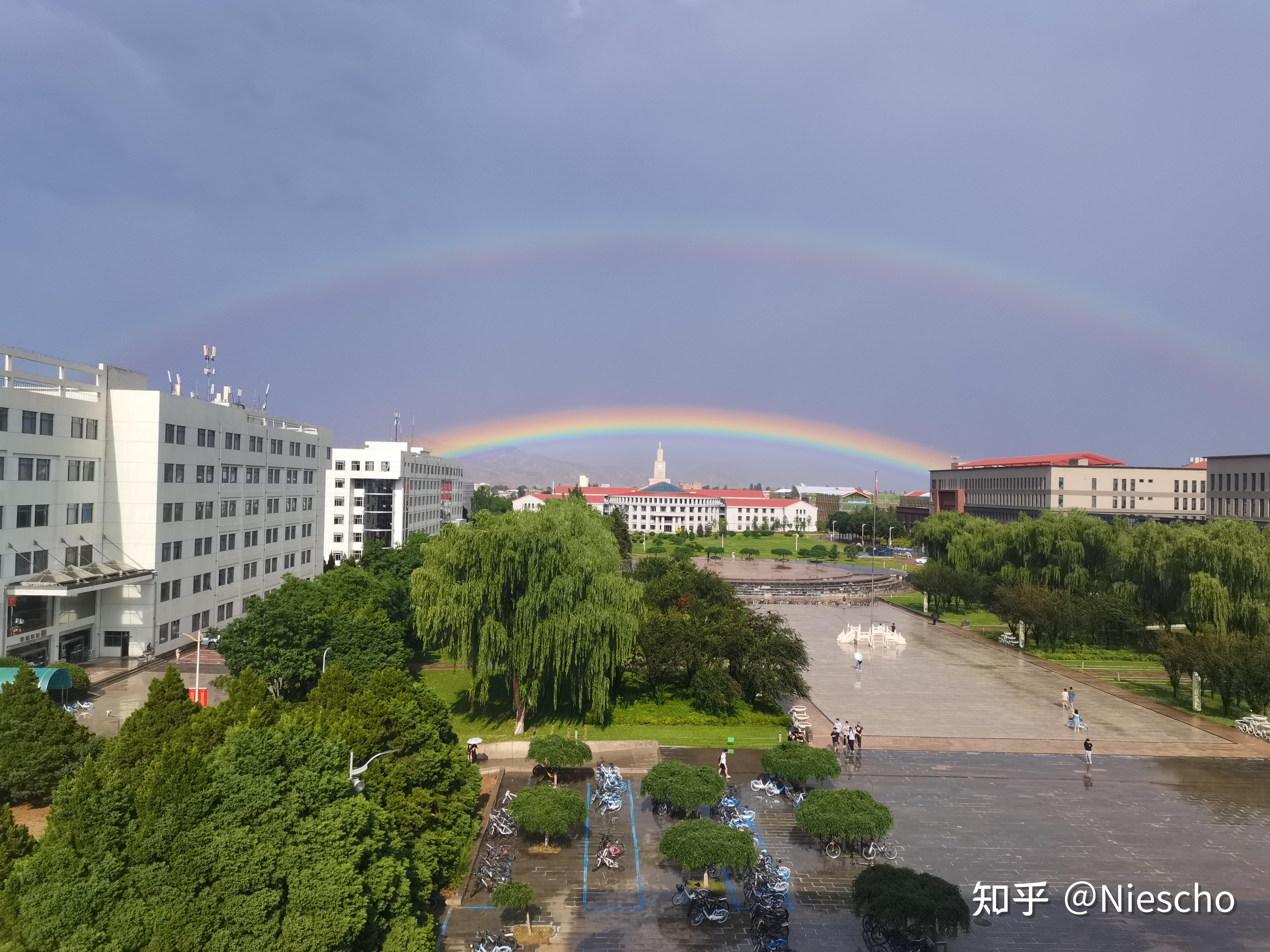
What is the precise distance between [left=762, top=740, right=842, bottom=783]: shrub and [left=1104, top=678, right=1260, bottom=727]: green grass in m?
19.6

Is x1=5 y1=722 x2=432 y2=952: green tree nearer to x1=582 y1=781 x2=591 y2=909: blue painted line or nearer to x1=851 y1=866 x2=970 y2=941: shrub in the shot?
x1=582 y1=781 x2=591 y2=909: blue painted line

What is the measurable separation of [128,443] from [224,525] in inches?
328

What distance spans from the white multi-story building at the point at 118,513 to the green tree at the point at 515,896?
83.8ft

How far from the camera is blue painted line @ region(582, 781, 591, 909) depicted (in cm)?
1497

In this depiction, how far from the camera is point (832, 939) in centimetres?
1351

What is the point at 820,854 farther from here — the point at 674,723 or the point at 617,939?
the point at 674,723

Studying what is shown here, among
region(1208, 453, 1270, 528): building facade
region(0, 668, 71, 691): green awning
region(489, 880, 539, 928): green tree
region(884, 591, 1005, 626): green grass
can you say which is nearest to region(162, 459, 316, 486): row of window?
region(0, 668, 71, 691): green awning

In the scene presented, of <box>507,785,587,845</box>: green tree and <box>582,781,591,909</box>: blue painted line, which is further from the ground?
<box>507,785,587,845</box>: green tree

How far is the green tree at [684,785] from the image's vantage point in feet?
57.6

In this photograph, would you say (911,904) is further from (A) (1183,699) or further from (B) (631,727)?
(A) (1183,699)

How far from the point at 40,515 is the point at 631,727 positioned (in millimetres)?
26251

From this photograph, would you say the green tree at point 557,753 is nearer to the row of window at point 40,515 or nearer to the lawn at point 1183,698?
the row of window at point 40,515

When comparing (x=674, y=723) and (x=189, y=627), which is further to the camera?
(x=189, y=627)

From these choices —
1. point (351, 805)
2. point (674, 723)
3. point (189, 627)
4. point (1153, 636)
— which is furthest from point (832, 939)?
point (189, 627)
